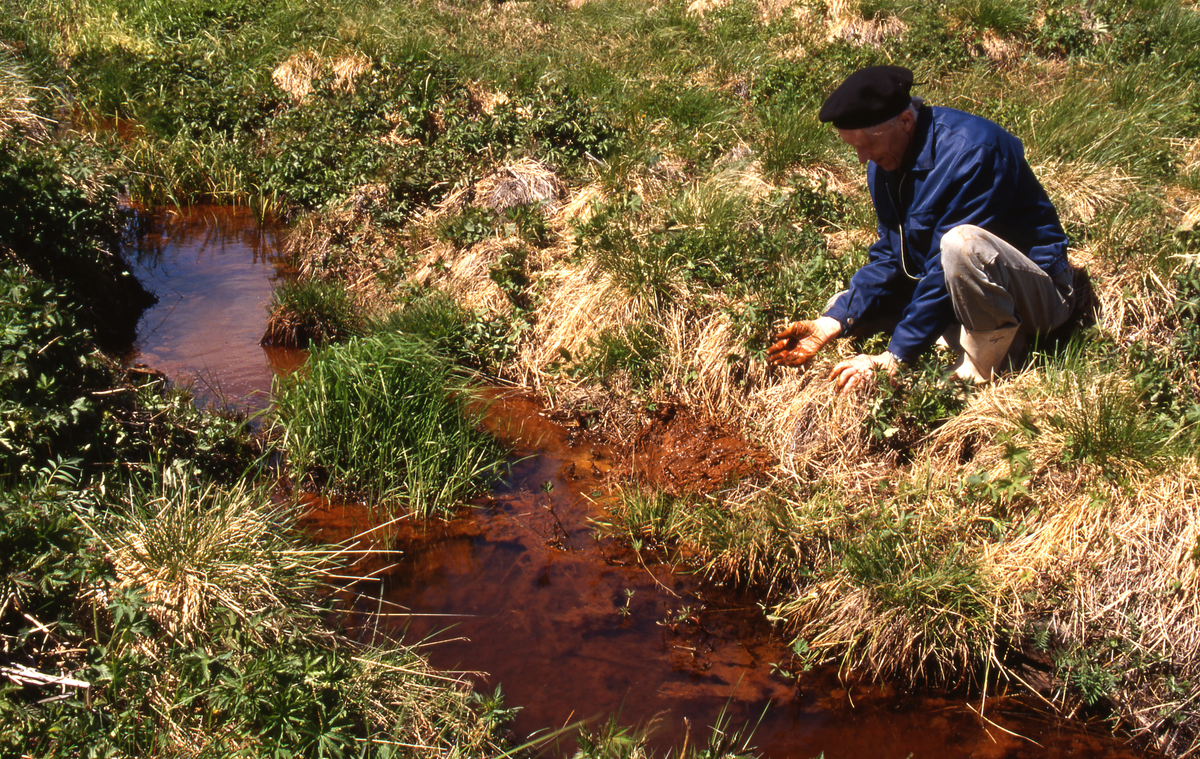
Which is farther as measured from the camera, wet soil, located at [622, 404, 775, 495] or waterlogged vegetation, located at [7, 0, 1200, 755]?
wet soil, located at [622, 404, 775, 495]

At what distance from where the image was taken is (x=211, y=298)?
22.8 feet

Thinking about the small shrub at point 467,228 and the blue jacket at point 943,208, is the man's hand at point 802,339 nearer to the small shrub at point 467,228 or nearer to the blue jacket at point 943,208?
the blue jacket at point 943,208

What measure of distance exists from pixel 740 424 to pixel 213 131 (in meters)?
6.42

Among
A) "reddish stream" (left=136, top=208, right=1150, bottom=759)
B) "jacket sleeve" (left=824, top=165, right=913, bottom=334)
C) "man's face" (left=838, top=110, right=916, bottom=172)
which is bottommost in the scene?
"reddish stream" (left=136, top=208, right=1150, bottom=759)

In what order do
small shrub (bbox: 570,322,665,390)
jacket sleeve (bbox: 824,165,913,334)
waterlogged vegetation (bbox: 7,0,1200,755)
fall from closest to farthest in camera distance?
waterlogged vegetation (bbox: 7,0,1200,755) < jacket sleeve (bbox: 824,165,913,334) < small shrub (bbox: 570,322,665,390)

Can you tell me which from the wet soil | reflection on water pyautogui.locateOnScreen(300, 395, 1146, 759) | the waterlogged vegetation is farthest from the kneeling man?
reflection on water pyautogui.locateOnScreen(300, 395, 1146, 759)

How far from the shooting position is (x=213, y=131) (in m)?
8.66

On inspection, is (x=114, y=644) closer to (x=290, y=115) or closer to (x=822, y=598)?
(x=822, y=598)

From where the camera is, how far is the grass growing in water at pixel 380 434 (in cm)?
479

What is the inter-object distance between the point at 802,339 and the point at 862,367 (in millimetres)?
507

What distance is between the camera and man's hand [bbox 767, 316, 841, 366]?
4785mm

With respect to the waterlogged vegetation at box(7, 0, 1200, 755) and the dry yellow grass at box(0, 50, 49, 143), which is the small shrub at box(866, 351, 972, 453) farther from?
the dry yellow grass at box(0, 50, 49, 143)

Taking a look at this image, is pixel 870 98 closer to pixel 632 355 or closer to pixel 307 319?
pixel 632 355

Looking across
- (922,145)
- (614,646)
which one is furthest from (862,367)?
(614,646)
